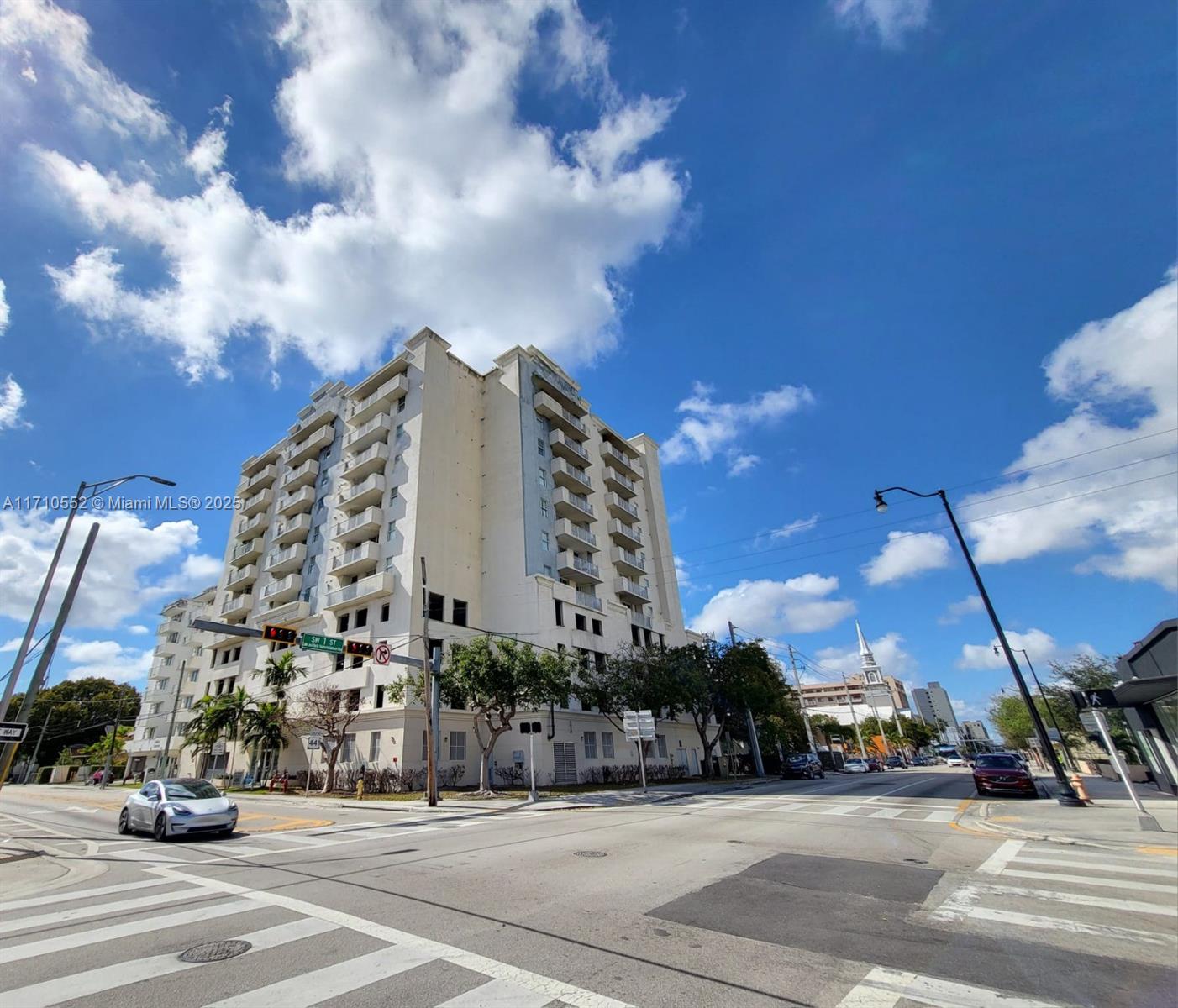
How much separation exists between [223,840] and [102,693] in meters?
85.1

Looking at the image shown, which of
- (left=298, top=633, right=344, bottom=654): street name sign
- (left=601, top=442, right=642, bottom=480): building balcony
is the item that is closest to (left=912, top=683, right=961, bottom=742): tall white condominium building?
(left=601, top=442, right=642, bottom=480): building balcony

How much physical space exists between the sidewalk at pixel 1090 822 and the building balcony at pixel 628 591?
91.8 feet

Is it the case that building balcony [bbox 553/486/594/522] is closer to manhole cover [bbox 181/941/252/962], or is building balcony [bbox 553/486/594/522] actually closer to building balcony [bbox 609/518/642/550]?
building balcony [bbox 609/518/642/550]

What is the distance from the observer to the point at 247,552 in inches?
1937

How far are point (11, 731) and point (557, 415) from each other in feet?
118

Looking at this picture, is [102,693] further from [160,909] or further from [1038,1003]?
[1038,1003]

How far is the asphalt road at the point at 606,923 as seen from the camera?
14.5 feet

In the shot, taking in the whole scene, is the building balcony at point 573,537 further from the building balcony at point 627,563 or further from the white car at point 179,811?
the white car at point 179,811

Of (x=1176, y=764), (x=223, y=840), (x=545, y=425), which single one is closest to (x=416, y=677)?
(x=223, y=840)

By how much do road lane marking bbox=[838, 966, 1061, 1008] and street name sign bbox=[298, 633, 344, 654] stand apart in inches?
727

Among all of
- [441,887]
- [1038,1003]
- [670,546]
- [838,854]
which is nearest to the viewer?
[1038,1003]

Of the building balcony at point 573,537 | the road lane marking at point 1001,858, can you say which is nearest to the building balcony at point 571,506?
the building balcony at point 573,537

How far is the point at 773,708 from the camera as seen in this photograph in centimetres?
4078

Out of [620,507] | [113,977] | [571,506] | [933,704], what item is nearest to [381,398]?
[571,506]
